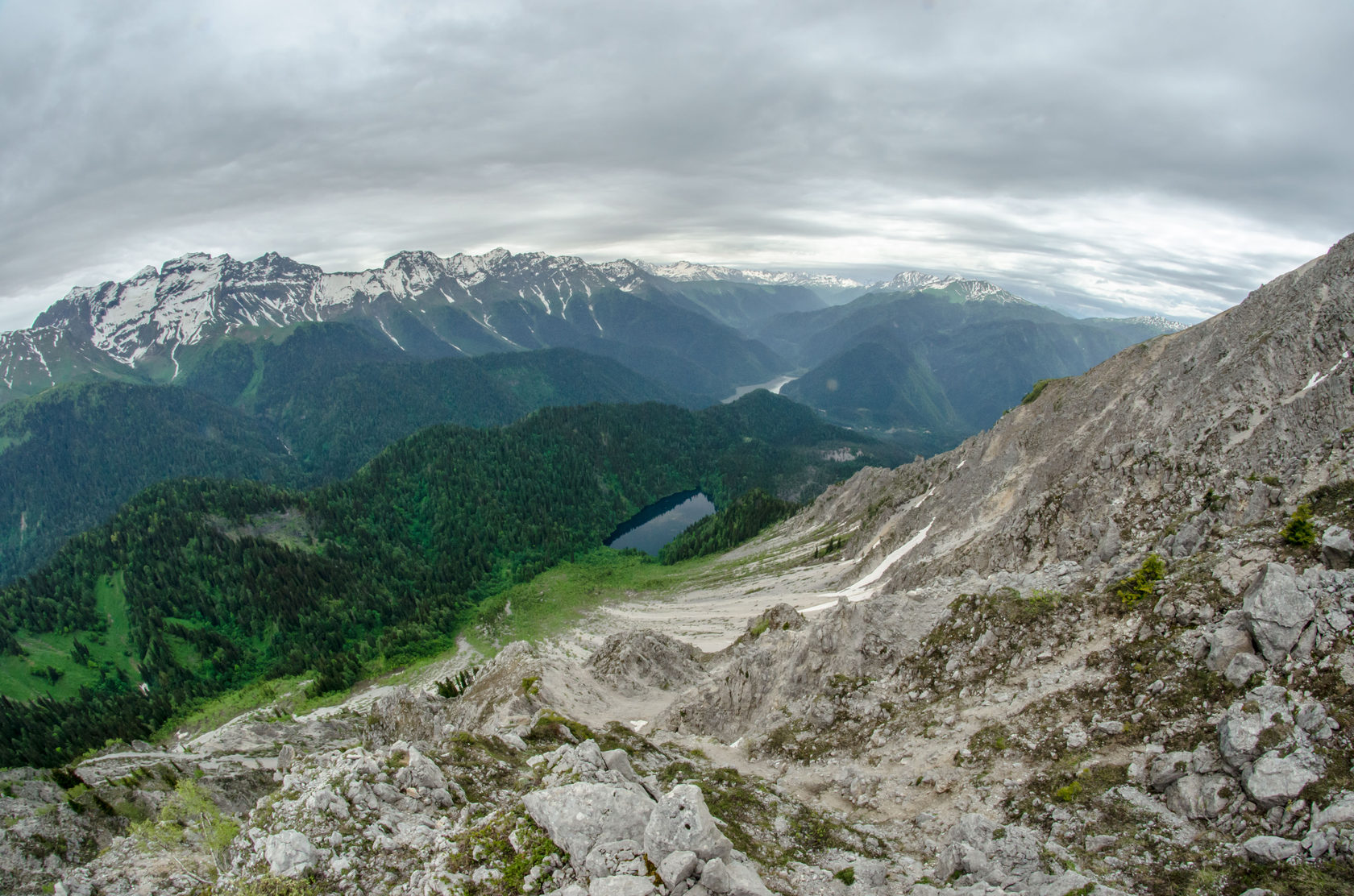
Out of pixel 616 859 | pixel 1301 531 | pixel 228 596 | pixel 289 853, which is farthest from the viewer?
pixel 228 596

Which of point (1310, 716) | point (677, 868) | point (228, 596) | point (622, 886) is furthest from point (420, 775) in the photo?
point (228, 596)

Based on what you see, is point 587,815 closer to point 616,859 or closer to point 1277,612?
point 616,859

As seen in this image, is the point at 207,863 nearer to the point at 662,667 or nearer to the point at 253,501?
the point at 662,667

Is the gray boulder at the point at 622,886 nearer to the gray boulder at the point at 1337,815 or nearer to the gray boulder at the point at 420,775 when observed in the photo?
the gray boulder at the point at 420,775

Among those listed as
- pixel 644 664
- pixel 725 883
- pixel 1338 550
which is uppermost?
pixel 1338 550

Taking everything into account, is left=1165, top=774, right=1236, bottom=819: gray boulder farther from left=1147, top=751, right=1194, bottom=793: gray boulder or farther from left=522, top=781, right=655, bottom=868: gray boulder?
left=522, top=781, right=655, bottom=868: gray boulder
